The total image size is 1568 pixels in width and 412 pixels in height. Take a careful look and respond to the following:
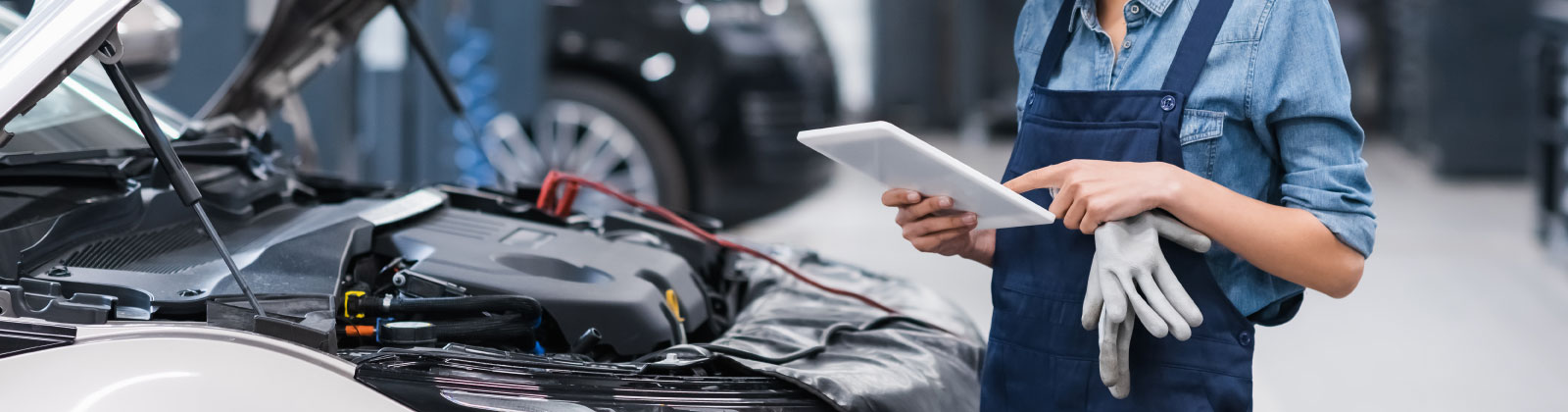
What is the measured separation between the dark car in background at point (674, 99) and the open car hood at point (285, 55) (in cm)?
197

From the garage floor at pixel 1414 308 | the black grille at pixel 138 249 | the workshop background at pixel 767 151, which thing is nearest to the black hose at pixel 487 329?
the black grille at pixel 138 249

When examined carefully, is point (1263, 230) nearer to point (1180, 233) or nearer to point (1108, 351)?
point (1180, 233)

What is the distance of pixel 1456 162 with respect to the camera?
7152 millimetres

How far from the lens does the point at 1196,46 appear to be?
1212 millimetres

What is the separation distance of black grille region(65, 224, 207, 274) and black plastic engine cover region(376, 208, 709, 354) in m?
0.24

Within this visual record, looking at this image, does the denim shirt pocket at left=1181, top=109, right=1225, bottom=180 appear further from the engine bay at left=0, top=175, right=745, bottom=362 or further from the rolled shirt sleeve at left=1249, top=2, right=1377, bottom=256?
the engine bay at left=0, top=175, right=745, bottom=362

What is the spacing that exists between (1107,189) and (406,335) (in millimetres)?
807

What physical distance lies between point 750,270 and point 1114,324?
2.97 ft

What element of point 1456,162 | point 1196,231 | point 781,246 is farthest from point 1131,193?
point 1456,162

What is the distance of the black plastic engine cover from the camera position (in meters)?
1.56

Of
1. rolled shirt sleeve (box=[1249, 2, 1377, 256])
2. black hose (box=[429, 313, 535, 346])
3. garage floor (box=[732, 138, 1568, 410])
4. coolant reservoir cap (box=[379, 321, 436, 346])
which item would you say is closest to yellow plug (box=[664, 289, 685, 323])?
black hose (box=[429, 313, 535, 346])

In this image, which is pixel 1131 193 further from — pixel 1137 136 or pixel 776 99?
pixel 776 99

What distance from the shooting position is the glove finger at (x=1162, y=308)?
1.17 m

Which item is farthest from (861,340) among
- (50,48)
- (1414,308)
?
(1414,308)
